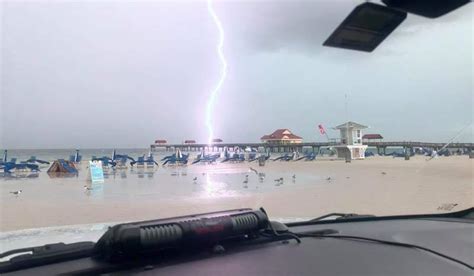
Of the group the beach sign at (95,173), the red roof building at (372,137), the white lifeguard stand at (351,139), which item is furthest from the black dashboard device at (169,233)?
the red roof building at (372,137)

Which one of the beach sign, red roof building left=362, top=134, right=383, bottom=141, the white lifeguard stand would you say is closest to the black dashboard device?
the beach sign

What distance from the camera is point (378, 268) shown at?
62.5 inches

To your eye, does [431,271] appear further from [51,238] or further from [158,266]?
[51,238]

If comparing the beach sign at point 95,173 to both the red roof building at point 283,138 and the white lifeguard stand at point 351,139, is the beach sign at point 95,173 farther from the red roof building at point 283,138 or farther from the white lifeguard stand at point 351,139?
the red roof building at point 283,138

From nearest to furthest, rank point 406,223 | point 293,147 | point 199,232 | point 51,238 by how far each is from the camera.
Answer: point 199,232 < point 51,238 < point 406,223 < point 293,147

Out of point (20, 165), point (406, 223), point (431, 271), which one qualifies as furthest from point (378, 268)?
point (20, 165)

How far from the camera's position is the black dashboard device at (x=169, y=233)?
1542 millimetres

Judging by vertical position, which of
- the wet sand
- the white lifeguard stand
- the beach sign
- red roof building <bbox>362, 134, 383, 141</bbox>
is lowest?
A: the wet sand

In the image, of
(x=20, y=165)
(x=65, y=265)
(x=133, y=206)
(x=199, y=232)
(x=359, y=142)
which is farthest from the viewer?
(x=359, y=142)

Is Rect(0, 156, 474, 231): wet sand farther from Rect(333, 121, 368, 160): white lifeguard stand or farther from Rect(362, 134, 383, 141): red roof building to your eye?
Rect(362, 134, 383, 141): red roof building

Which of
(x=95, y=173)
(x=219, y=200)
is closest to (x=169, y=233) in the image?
(x=219, y=200)

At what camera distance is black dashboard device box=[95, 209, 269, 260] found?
5.06 feet

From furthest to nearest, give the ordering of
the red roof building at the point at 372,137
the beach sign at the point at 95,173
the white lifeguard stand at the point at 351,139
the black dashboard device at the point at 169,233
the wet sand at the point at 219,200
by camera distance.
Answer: the red roof building at the point at 372,137, the white lifeguard stand at the point at 351,139, the beach sign at the point at 95,173, the wet sand at the point at 219,200, the black dashboard device at the point at 169,233

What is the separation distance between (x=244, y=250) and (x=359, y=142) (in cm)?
4811
